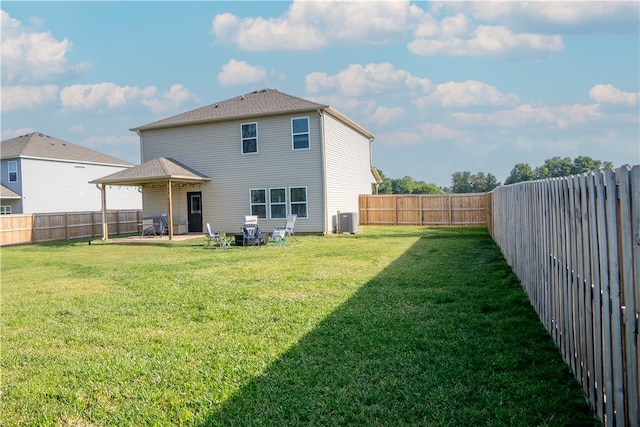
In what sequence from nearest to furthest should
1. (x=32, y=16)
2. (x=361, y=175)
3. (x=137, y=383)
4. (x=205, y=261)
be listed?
(x=137, y=383) → (x=205, y=261) → (x=32, y=16) → (x=361, y=175)

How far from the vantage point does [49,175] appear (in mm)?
29422

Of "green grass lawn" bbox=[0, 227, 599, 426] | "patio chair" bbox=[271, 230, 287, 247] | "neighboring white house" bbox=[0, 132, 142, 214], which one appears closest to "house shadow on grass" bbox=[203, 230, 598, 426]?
"green grass lawn" bbox=[0, 227, 599, 426]

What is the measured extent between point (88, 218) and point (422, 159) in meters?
29.8

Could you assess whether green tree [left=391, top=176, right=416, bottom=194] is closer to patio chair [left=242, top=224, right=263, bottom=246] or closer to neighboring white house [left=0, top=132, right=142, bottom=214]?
neighboring white house [left=0, top=132, right=142, bottom=214]

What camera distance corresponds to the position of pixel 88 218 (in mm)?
22266

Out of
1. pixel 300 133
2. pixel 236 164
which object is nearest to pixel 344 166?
pixel 300 133

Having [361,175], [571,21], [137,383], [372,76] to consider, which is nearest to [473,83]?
[372,76]

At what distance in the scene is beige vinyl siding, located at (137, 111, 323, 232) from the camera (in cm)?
1870

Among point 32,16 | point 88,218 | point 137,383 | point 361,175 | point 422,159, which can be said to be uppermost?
point 32,16

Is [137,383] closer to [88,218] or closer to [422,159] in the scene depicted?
[88,218]

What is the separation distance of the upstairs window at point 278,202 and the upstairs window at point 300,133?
2.07m

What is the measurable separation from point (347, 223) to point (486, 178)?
5826 centimetres

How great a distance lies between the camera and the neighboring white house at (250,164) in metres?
18.6

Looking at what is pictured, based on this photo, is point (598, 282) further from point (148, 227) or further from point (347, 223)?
point (148, 227)
